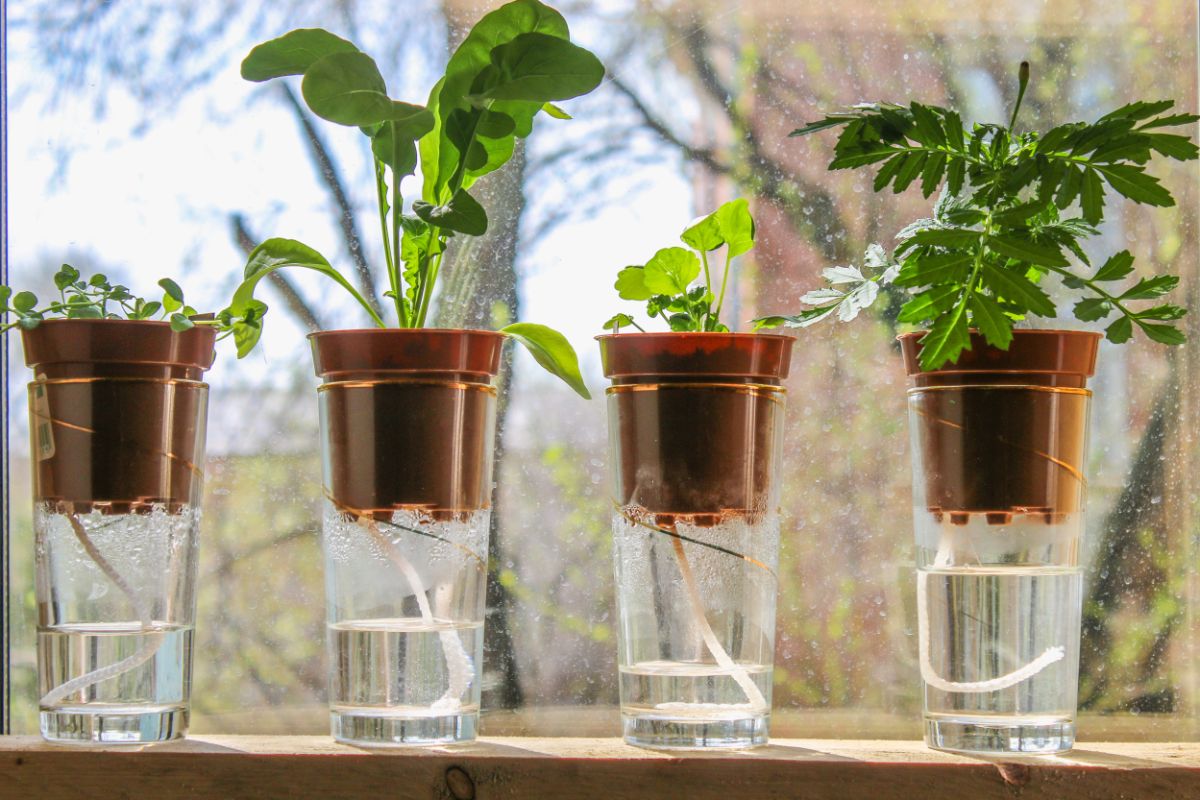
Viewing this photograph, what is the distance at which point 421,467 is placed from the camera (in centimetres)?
101

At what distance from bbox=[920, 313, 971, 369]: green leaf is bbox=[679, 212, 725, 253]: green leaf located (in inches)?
8.1

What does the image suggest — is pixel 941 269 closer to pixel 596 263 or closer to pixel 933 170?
pixel 933 170

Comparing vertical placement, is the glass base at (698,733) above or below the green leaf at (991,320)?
below

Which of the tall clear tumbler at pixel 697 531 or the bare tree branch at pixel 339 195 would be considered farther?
the bare tree branch at pixel 339 195

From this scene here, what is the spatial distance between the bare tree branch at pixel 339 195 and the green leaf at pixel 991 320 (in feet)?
2.02

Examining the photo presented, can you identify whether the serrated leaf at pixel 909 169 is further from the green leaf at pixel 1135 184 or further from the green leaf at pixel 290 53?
the green leaf at pixel 290 53

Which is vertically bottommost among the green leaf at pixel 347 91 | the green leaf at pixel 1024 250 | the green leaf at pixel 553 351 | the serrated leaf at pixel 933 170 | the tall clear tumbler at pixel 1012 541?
the tall clear tumbler at pixel 1012 541

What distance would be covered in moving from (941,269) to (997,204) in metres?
0.09

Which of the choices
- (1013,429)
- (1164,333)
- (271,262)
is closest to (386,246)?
(271,262)

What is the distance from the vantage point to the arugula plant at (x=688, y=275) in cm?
107

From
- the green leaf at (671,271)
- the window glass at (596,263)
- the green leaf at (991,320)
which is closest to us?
the green leaf at (991,320)

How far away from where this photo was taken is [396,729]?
3.33ft

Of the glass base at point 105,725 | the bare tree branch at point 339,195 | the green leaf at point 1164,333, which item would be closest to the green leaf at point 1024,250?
the green leaf at point 1164,333

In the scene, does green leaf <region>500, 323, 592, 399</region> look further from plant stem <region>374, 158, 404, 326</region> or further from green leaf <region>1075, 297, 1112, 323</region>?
green leaf <region>1075, 297, 1112, 323</region>
